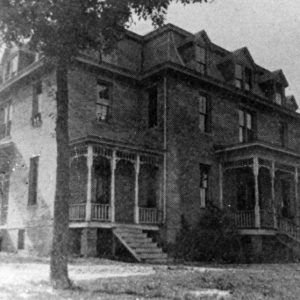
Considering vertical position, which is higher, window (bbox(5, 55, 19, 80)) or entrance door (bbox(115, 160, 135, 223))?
window (bbox(5, 55, 19, 80))

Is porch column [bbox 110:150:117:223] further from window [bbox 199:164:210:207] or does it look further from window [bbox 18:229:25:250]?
window [bbox 18:229:25:250]

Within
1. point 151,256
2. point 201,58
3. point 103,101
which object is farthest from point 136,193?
point 201,58

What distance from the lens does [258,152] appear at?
2130 centimetres

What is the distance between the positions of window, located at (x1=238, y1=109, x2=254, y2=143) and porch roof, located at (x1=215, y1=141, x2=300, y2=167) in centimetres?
269

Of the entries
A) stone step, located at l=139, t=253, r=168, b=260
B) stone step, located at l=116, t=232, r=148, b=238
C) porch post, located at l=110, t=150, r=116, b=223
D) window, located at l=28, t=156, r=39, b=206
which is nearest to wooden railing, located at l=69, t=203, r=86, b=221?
porch post, located at l=110, t=150, r=116, b=223

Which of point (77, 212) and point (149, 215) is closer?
point (77, 212)

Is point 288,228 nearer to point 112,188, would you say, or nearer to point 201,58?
point 201,58

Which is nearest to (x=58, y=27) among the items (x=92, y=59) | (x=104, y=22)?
(x=104, y=22)

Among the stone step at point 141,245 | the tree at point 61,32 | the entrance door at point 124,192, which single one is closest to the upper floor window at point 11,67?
the entrance door at point 124,192

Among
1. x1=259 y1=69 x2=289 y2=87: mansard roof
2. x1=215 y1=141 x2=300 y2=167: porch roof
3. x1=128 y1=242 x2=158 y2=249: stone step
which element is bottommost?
x1=128 y1=242 x2=158 y2=249: stone step

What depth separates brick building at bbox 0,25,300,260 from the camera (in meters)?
19.8

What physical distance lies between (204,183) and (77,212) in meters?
7.02

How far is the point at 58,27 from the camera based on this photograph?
32.4 feet

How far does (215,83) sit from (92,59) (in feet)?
21.1
